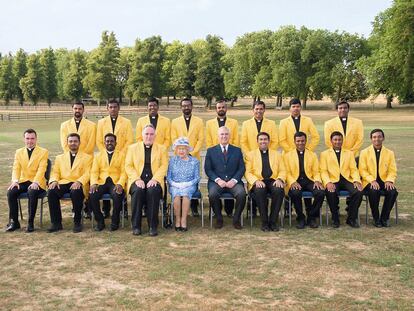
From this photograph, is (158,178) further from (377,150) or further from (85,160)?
(377,150)

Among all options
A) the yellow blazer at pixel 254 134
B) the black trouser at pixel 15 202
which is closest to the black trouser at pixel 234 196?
the yellow blazer at pixel 254 134

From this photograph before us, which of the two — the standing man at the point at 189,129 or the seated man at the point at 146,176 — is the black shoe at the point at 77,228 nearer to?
the seated man at the point at 146,176

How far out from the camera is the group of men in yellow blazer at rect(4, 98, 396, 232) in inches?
299

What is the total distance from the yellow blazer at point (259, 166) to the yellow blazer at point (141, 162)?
1.38m

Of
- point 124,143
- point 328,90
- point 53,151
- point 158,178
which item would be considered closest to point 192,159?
point 158,178

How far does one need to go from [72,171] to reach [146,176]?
1212 millimetres

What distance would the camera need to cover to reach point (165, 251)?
20.8ft

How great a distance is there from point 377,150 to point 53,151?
13.3 metres

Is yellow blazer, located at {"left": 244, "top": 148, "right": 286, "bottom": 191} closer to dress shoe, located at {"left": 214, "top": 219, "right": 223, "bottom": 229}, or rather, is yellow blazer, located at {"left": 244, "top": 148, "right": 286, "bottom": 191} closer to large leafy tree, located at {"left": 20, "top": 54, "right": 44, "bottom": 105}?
dress shoe, located at {"left": 214, "top": 219, "right": 223, "bottom": 229}

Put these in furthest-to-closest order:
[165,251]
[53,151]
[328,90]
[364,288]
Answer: [328,90] < [53,151] < [165,251] < [364,288]

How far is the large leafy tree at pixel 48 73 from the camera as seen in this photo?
7906 centimetres

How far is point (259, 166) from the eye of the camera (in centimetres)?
789

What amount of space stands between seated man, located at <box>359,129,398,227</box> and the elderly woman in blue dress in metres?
2.73

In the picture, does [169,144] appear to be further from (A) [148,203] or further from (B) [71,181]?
(B) [71,181]
